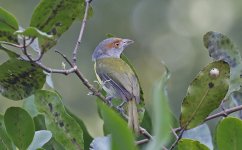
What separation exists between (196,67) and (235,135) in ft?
29.4

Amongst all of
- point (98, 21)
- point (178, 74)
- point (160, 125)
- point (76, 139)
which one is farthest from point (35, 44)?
point (98, 21)

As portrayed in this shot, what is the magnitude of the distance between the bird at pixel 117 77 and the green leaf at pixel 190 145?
0.69 ft

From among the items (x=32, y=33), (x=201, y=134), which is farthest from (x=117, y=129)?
(x=201, y=134)

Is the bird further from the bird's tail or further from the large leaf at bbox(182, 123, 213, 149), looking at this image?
the large leaf at bbox(182, 123, 213, 149)

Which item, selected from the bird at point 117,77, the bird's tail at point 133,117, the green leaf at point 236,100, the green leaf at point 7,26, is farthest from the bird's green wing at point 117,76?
the green leaf at point 7,26

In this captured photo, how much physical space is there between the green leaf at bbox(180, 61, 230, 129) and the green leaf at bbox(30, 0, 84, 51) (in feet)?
1.00

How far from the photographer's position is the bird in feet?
6.42

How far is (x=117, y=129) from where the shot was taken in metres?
0.89

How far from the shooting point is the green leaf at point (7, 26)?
143cm

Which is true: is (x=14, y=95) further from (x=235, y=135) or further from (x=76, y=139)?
(x=235, y=135)

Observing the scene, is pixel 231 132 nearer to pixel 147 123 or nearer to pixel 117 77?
pixel 147 123

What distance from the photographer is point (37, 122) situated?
1803 mm

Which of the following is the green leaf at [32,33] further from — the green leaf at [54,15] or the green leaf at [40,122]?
the green leaf at [40,122]

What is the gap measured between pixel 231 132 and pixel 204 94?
0.22 meters
